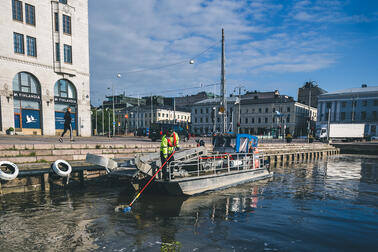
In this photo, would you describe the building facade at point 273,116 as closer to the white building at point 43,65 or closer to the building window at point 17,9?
the white building at point 43,65

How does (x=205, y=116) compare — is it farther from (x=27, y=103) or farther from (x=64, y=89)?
(x=27, y=103)

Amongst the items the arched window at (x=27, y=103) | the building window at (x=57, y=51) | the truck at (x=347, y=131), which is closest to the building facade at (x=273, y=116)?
the truck at (x=347, y=131)

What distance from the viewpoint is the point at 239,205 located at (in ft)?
31.3

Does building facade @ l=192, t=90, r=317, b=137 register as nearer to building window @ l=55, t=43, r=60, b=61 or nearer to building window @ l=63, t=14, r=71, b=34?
building window @ l=63, t=14, r=71, b=34

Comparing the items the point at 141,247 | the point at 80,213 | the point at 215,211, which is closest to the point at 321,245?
the point at 215,211

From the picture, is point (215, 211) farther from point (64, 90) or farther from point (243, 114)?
point (243, 114)

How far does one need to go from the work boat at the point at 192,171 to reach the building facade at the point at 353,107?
5452 cm

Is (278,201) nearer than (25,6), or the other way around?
(278,201)

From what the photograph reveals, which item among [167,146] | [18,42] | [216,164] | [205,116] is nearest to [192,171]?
[167,146]

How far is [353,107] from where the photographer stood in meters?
61.2

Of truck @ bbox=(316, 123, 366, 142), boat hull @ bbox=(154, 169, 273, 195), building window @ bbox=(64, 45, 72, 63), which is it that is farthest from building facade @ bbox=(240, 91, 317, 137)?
boat hull @ bbox=(154, 169, 273, 195)

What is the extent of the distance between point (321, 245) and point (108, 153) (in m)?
12.5

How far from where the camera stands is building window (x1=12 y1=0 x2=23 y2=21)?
79.3 ft

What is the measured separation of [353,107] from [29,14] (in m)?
71.7
